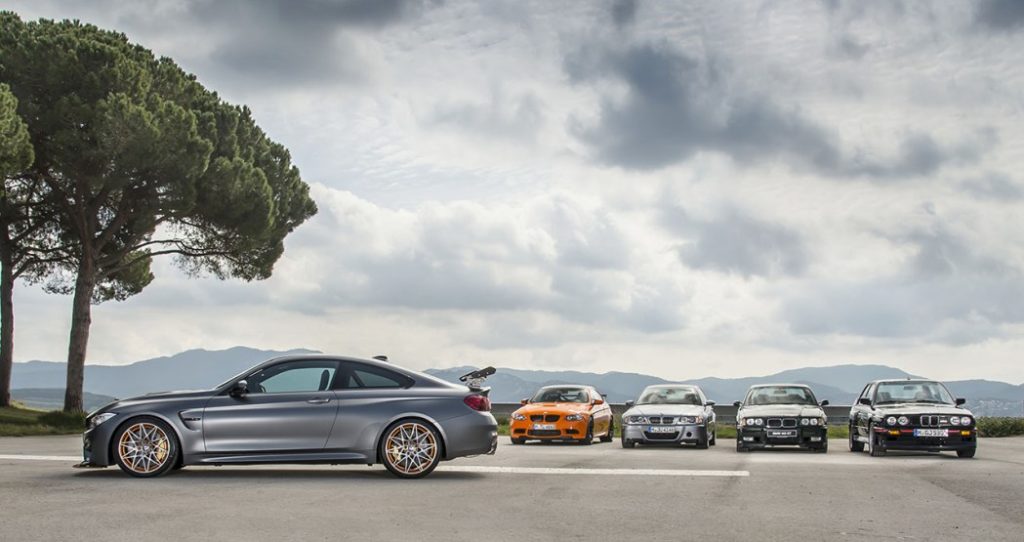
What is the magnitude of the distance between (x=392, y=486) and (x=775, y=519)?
463 cm

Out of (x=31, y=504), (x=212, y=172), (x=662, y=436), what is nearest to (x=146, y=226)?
(x=212, y=172)

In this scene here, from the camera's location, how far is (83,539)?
8586mm

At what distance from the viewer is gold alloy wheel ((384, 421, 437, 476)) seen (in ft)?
45.4

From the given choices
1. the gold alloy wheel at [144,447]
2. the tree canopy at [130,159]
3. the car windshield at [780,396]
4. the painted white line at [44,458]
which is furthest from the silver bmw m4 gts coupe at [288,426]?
the tree canopy at [130,159]

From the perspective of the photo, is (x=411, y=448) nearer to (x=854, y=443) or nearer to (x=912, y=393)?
(x=912, y=393)

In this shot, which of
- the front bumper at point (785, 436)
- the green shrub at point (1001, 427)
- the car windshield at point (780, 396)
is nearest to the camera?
the front bumper at point (785, 436)

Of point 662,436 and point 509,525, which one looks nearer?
point 509,525

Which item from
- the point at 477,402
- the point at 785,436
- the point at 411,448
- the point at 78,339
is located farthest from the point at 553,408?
the point at 78,339

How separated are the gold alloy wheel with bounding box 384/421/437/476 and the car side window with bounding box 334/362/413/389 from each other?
573 millimetres

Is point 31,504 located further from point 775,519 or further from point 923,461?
point 923,461

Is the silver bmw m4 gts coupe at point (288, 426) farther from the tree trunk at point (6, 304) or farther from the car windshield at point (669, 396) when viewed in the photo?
the tree trunk at point (6, 304)

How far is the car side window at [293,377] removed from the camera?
45.8ft

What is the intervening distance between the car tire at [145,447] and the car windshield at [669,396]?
11972mm

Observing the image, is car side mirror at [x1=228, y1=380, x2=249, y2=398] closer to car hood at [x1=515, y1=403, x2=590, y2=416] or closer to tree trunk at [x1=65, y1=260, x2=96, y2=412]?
car hood at [x1=515, y1=403, x2=590, y2=416]
